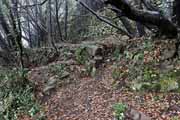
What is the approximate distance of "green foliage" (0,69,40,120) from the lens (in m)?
8.52

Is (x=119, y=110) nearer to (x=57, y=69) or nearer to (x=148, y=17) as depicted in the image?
(x=148, y=17)

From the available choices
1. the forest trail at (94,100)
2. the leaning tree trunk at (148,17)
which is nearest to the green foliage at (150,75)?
the forest trail at (94,100)

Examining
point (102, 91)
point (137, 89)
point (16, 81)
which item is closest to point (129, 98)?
point (137, 89)

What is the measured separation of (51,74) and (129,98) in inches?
154

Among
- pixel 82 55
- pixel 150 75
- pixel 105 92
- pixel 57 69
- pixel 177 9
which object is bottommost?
pixel 105 92

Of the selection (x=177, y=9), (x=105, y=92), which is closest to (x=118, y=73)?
(x=105, y=92)

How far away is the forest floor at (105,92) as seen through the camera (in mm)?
6324

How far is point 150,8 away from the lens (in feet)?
29.0

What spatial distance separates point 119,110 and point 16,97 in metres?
4.01

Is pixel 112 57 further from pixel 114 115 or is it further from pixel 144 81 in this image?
pixel 114 115

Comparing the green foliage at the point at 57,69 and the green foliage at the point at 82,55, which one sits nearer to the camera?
the green foliage at the point at 57,69

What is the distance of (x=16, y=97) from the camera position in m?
9.04

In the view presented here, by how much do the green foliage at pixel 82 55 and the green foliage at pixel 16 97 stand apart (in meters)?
1.98

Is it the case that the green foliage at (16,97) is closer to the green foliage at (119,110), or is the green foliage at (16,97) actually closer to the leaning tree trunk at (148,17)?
the green foliage at (119,110)
